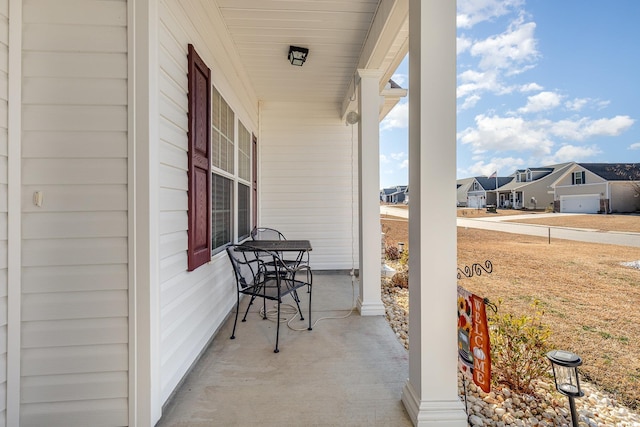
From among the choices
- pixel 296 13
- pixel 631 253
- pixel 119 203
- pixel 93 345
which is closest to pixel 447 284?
pixel 631 253

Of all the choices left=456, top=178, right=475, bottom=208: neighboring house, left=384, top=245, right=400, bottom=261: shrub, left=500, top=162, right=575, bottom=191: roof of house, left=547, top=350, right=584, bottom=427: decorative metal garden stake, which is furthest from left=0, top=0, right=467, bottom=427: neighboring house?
left=384, top=245, right=400, bottom=261: shrub

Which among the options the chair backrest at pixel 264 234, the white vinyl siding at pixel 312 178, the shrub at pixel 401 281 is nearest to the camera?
the shrub at pixel 401 281

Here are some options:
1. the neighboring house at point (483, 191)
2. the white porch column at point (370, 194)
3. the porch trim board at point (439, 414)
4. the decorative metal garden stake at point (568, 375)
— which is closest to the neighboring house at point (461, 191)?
the neighboring house at point (483, 191)

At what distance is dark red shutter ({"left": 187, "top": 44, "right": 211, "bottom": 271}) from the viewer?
77.4 inches

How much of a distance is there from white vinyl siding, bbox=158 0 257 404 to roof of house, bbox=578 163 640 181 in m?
2.59

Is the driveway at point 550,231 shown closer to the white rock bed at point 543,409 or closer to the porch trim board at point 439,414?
the white rock bed at point 543,409

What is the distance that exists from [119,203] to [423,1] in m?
1.88

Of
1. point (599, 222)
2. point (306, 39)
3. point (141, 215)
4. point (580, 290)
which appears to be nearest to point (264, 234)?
point (306, 39)

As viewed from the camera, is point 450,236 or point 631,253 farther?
point 631,253

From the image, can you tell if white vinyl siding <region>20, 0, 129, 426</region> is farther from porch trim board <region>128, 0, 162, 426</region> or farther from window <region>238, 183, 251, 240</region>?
window <region>238, 183, 251, 240</region>

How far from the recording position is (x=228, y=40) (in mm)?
2883

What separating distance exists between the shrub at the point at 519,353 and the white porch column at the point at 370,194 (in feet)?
4.24

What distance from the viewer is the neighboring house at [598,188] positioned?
164 cm

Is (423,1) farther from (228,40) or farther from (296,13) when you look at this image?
(228,40)
